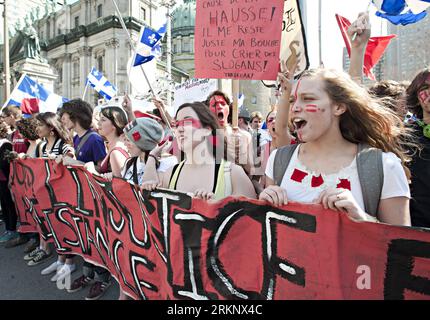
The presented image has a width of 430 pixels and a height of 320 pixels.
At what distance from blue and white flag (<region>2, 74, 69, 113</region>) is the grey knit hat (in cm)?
525

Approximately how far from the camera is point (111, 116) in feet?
10.5

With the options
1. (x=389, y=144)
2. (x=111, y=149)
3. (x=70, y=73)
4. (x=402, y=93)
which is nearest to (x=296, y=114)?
(x=389, y=144)

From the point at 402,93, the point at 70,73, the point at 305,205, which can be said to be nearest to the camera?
the point at 305,205

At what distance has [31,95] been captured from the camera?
7289 millimetres

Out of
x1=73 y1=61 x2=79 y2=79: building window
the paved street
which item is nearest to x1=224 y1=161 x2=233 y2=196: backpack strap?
the paved street

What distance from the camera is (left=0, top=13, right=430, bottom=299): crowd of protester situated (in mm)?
1428

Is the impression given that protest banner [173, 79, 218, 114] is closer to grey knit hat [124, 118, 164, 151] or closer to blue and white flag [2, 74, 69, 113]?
grey knit hat [124, 118, 164, 151]

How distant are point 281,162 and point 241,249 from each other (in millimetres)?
490

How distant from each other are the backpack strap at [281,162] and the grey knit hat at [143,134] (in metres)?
1.33

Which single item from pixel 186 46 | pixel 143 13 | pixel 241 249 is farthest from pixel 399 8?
pixel 186 46

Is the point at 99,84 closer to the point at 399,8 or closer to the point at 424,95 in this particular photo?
the point at 399,8

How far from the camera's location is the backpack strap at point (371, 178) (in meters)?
1.40
